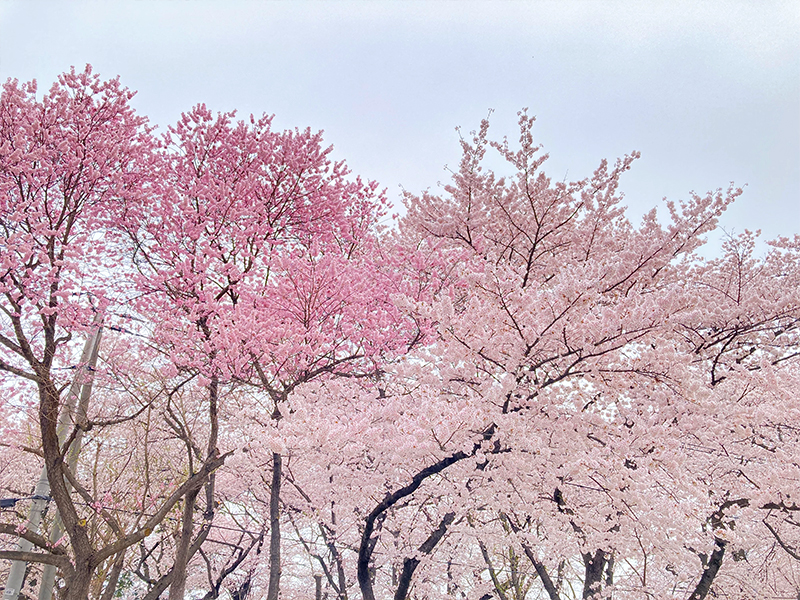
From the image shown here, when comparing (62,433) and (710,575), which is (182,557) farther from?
(710,575)

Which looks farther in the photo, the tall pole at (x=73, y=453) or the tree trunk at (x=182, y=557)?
the tree trunk at (x=182, y=557)

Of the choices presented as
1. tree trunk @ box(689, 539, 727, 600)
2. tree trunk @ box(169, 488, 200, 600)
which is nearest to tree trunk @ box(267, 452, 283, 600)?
tree trunk @ box(169, 488, 200, 600)

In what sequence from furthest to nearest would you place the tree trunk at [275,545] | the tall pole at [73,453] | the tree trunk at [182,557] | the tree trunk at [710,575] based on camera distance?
the tree trunk at [710,575], the tree trunk at [182,557], the tree trunk at [275,545], the tall pole at [73,453]

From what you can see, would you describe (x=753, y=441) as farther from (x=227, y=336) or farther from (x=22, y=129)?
(x=22, y=129)

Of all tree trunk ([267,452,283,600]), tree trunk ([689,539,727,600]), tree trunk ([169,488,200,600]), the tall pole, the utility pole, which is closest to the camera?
the utility pole

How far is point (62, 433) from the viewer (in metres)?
6.38

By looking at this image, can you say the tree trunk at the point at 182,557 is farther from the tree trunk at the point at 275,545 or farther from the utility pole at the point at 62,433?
the utility pole at the point at 62,433

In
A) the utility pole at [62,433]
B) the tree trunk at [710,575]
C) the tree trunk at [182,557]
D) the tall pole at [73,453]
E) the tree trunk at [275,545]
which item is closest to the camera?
the utility pole at [62,433]

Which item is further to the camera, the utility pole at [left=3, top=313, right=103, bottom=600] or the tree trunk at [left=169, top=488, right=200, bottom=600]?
the tree trunk at [left=169, top=488, right=200, bottom=600]

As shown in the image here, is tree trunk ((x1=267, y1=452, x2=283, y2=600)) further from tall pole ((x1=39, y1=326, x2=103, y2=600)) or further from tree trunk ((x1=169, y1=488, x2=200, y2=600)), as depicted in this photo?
tall pole ((x1=39, y1=326, x2=103, y2=600))

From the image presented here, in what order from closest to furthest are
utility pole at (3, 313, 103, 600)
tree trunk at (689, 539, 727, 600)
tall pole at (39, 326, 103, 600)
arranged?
utility pole at (3, 313, 103, 600)
tall pole at (39, 326, 103, 600)
tree trunk at (689, 539, 727, 600)

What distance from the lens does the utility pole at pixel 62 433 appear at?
6.10 metres

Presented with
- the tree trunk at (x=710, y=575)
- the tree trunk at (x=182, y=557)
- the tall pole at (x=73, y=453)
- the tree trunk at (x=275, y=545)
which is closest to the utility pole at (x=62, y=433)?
the tall pole at (x=73, y=453)

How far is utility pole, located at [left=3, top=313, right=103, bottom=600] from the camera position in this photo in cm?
610
